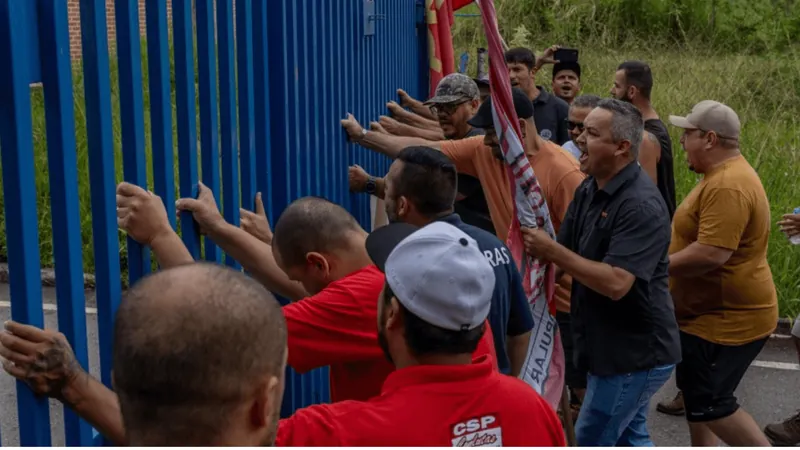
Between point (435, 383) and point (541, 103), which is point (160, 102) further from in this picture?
point (541, 103)

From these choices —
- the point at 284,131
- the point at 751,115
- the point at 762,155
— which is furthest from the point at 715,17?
the point at 284,131

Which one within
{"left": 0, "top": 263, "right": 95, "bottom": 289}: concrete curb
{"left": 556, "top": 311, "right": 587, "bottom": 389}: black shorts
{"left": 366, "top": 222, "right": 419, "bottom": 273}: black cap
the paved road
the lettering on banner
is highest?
{"left": 366, "top": 222, "right": 419, "bottom": 273}: black cap

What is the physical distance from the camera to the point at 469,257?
2357 mm

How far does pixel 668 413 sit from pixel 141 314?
17.0 feet

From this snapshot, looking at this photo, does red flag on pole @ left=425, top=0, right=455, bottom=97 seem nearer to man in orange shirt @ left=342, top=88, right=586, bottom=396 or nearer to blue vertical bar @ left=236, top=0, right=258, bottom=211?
man in orange shirt @ left=342, top=88, right=586, bottom=396

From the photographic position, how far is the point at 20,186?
216 cm

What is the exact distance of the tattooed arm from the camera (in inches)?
85.1

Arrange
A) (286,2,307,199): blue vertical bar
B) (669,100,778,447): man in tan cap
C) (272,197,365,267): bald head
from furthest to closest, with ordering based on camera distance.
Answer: (669,100,778,447): man in tan cap < (286,2,307,199): blue vertical bar < (272,197,365,267): bald head

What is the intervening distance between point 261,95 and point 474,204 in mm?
2070

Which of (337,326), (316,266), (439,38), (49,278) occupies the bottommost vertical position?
(49,278)

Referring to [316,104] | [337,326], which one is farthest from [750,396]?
[337,326]

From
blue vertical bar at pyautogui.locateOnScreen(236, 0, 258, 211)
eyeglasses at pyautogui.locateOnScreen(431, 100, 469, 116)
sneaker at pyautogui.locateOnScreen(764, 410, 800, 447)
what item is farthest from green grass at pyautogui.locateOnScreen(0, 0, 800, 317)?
blue vertical bar at pyautogui.locateOnScreen(236, 0, 258, 211)

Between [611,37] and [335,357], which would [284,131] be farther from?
[611,37]

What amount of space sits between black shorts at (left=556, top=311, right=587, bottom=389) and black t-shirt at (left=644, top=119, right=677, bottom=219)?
1069mm
